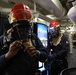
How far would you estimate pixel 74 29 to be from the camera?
953cm

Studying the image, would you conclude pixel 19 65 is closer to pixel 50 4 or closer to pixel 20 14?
pixel 20 14

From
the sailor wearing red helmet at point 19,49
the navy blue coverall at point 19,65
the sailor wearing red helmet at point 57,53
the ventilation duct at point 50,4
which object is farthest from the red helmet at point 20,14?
the ventilation duct at point 50,4

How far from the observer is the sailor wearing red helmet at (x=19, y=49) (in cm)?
167

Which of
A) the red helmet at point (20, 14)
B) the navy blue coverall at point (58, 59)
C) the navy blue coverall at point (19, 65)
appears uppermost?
the red helmet at point (20, 14)

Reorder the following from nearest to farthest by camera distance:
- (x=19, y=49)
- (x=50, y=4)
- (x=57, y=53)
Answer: (x=19, y=49), (x=57, y=53), (x=50, y=4)

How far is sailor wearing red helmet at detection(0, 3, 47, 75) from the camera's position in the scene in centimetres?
167

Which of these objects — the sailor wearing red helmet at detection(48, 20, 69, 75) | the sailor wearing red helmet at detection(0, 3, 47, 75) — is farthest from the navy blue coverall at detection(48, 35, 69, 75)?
the sailor wearing red helmet at detection(0, 3, 47, 75)

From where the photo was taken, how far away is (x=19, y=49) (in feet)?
5.59

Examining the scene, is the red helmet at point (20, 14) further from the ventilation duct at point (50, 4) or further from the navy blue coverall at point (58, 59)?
the ventilation duct at point (50, 4)

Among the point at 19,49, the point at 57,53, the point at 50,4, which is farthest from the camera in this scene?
the point at 50,4

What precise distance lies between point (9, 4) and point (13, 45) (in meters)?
3.42

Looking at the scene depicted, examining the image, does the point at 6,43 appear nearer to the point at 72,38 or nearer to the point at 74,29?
the point at 72,38

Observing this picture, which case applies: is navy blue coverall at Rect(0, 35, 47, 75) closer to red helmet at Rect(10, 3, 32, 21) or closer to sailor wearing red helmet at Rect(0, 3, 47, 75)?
sailor wearing red helmet at Rect(0, 3, 47, 75)

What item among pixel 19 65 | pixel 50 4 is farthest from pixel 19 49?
pixel 50 4
